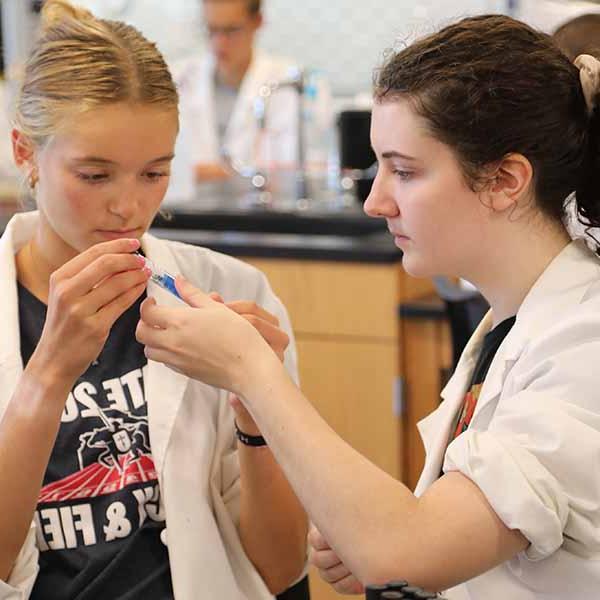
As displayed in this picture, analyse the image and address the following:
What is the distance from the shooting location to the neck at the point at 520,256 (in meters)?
1.31

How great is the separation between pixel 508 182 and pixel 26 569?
0.80 m

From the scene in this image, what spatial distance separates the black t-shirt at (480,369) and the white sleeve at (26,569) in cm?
58

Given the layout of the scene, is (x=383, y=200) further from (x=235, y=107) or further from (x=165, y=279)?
(x=235, y=107)

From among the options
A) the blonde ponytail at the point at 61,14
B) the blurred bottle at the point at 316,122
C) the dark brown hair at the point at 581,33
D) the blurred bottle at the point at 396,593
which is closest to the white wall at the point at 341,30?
the blurred bottle at the point at 316,122

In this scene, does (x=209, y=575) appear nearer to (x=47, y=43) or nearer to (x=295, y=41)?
(x=47, y=43)

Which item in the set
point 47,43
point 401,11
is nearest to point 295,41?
point 401,11

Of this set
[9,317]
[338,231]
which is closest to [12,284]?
[9,317]

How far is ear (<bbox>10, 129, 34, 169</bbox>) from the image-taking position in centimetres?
165

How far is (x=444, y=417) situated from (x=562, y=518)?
1.03 ft

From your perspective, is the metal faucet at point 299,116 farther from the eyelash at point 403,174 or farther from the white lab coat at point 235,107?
the eyelash at point 403,174

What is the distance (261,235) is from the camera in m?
3.76

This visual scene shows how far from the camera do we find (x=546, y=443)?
44.8 inches

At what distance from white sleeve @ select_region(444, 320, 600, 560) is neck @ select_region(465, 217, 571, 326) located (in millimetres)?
136

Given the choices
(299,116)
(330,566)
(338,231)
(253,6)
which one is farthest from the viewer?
(253,6)
